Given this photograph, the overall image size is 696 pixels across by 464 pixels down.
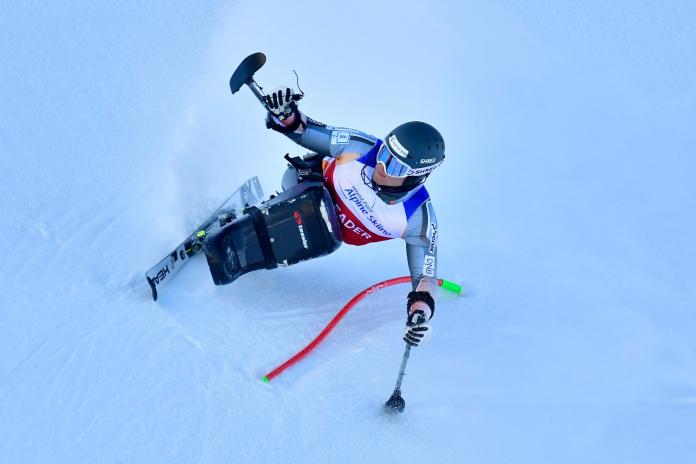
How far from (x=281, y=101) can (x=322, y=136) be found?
40cm

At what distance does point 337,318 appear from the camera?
4.18 m

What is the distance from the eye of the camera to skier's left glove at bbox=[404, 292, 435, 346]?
3612 mm

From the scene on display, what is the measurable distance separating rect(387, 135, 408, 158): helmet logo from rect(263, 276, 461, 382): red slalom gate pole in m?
1.27

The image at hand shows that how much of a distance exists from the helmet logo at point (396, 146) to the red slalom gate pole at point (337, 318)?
127 centimetres

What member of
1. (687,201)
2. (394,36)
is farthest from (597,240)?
(394,36)

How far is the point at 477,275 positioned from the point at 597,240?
5.30 feet

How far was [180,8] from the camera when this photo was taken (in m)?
7.16

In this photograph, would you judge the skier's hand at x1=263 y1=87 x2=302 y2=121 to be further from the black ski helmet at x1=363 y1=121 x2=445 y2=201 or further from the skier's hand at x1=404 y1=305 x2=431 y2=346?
the skier's hand at x1=404 y1=305 x2=431 y2=346

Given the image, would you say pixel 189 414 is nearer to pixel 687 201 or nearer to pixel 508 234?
pixel 508 234

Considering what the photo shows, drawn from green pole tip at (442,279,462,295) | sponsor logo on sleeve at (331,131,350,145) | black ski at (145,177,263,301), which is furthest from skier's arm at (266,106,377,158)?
green pole tip at (442,279,462,295)

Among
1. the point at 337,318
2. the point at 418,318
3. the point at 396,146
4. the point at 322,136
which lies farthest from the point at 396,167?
the point at 337,318

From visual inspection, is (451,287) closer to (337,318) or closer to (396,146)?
(337,318)

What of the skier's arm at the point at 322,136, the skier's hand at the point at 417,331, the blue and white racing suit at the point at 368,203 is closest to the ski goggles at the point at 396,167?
the blue and white racing suit at the point at 368,203

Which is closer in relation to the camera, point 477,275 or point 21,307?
point 21,307
